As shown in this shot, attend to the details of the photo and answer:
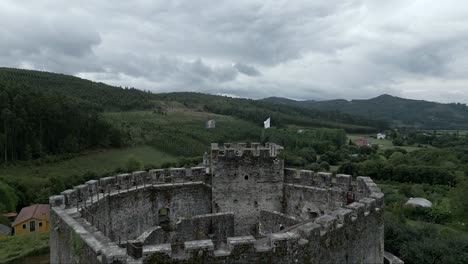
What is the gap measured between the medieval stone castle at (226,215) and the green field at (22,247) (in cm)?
1350

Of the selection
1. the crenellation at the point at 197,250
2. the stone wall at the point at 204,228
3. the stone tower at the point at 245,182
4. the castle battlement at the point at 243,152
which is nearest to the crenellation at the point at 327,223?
the crenellation at the point at 197,250

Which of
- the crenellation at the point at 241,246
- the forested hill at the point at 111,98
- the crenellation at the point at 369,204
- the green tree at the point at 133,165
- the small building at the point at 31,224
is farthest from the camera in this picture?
the forested hill at the point at 111,98

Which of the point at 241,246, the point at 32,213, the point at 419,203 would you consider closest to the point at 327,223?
the point at 241,246

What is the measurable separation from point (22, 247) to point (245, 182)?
20.3 meters

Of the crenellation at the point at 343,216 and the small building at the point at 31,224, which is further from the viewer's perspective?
the small building at the point at 31,224

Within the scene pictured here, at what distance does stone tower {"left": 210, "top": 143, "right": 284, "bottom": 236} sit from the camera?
688 inches

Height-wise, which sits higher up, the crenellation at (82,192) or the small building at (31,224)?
the crenellation at (82,192)

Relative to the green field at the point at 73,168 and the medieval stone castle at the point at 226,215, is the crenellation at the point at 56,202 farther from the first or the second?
the green field at the point at 73,168

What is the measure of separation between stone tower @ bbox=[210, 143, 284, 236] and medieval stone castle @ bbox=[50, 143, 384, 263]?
0.05 m

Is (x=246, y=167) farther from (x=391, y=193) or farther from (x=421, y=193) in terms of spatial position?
(x=421, y=193)

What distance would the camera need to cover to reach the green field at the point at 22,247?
77.8 feet

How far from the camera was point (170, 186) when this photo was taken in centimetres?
1722

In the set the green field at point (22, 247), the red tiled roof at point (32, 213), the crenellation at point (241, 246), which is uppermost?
the crenellation at point (241, 246)

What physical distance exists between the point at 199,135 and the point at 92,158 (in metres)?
A: 32.1
